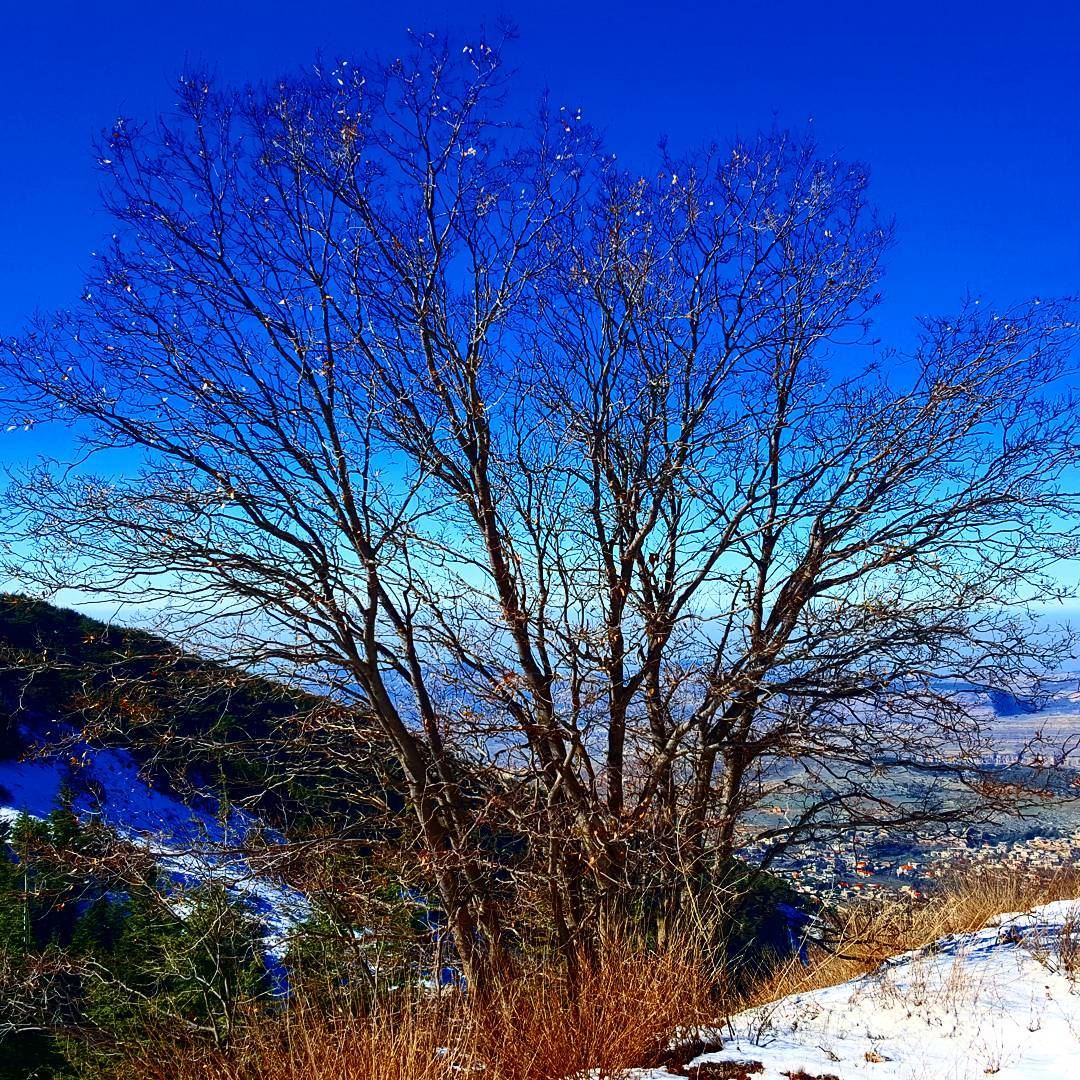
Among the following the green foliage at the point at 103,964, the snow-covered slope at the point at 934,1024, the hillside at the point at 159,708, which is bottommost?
the green foliage at the point at 103,964

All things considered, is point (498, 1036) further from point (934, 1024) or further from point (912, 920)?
point (912, 920)

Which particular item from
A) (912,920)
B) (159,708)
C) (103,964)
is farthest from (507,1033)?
(103,964)

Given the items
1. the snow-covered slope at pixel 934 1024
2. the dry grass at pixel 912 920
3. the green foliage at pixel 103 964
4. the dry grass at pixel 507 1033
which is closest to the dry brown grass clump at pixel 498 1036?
the dry grass at pixel 507 1033

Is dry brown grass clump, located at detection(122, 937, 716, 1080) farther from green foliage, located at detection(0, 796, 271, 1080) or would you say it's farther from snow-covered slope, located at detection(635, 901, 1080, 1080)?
green foliage, located at detection(0, 796, 271, 1080)

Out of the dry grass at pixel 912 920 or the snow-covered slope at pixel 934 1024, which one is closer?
the snow-covered slope at pixel 934 1024

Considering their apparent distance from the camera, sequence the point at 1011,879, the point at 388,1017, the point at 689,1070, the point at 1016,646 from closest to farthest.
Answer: the point at 689,1070
the point at 388,1017
the point at 1016,646
the point at 1011,879

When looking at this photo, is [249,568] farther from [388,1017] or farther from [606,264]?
[606,264]

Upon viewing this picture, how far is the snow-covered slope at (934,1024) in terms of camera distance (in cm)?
332

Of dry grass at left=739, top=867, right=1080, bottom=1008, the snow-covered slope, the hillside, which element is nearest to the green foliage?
the hillside

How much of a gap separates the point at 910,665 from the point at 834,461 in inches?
74.1

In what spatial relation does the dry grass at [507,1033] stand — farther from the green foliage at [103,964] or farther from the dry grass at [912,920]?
the dry grass at [912,920]

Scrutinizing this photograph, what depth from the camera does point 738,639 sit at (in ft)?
21.3

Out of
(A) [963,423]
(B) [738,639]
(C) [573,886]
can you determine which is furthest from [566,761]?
(A) [963,423]

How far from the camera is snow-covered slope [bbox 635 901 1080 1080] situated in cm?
332
